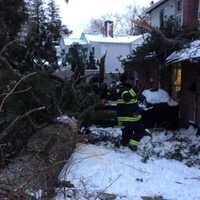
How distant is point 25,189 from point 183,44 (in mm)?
11119

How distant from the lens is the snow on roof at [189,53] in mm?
13527

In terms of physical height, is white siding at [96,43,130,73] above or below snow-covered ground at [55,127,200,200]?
above

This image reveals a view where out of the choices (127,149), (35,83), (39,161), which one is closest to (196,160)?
(127,149)

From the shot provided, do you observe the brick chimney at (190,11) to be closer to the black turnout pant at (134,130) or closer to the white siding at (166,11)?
the white siding at (166,11)

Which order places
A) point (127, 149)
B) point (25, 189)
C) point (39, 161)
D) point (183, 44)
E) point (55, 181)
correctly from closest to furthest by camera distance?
point (25, 189), point (55, 181), point (39, 161), point (127, 149), point (183, 44)

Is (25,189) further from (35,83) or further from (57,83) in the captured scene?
(57,83)

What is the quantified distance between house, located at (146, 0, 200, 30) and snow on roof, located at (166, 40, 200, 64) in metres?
1.22

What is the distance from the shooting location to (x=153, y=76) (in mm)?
22344

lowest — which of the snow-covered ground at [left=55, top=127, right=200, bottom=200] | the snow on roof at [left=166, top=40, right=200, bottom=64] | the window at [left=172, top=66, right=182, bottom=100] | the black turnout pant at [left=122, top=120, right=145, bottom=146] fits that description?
the snow-covered ground at [left=55, top=127, right=200, bottom=200]

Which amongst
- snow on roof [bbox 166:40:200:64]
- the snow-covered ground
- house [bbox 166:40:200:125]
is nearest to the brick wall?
house [bbox 166:40:200:125]

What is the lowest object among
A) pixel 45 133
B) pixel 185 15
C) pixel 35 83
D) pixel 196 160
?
pixel 196 160

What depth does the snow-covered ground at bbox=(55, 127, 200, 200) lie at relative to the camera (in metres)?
7.78

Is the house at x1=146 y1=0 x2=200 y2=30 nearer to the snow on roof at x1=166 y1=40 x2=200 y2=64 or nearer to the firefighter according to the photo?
the snow on roof at x1=166 y1=40 x2=200 y2=64

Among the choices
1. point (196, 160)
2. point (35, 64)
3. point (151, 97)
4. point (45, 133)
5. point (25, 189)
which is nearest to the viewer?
point (25, 189)
